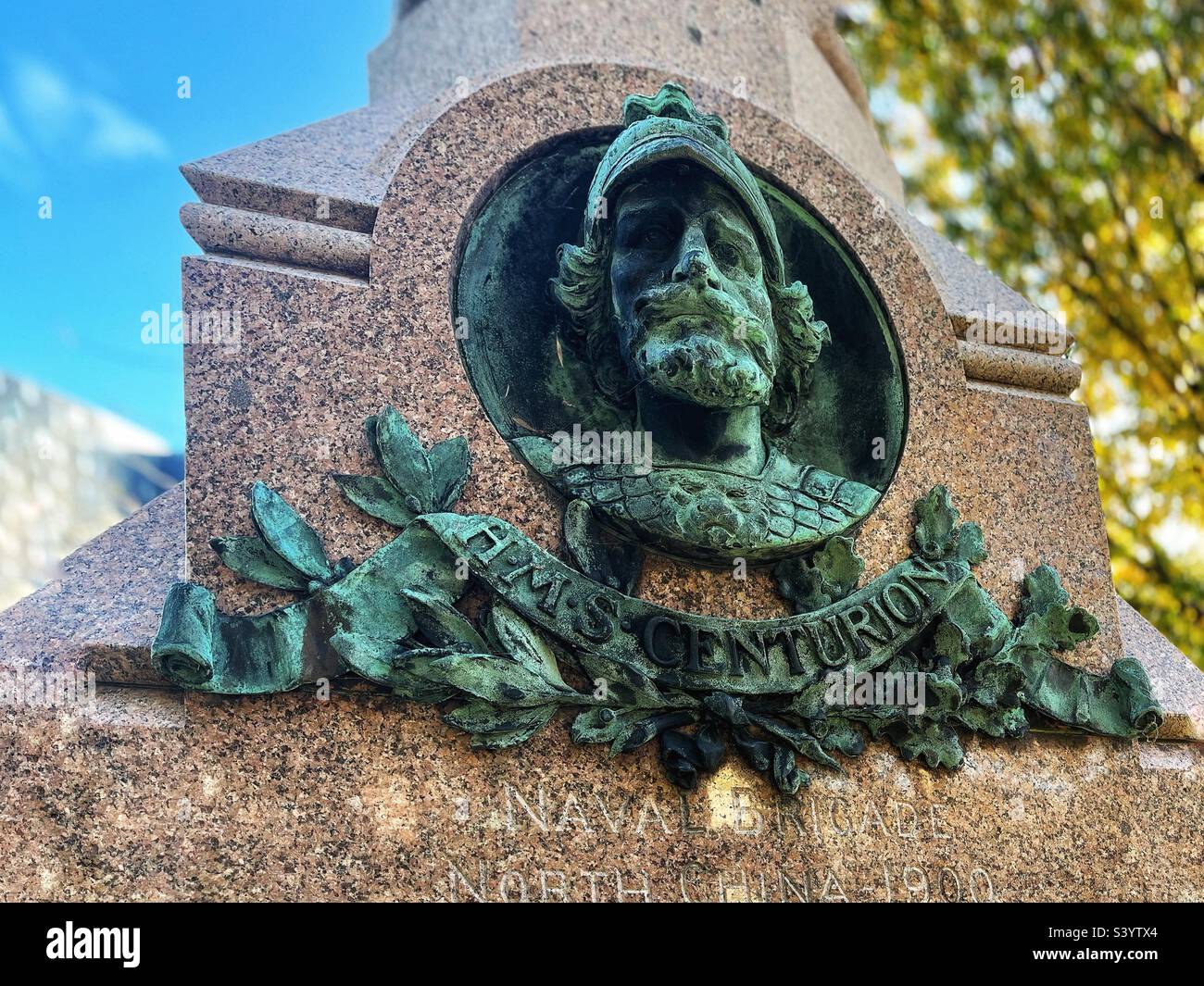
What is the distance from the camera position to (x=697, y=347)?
3426 mm

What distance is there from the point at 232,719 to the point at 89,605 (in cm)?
58

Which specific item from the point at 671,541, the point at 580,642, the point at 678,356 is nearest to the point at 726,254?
the point at 678,356

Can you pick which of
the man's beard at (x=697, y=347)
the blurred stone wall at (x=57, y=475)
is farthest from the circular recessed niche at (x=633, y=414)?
the blurred stone wall at (x=57, y=475)

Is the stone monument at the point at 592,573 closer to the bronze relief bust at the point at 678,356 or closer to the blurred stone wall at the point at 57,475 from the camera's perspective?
the bronze relief bust at the point at 678,356

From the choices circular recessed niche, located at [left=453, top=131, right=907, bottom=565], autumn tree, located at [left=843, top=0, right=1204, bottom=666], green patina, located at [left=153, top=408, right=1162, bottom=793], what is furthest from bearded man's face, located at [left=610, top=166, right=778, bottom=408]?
autumn tree, located at [left=843, top=0, right=1204, bottom=666]

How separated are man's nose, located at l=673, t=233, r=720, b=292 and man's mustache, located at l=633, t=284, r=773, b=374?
0.9 inches

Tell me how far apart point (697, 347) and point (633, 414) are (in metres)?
0.39

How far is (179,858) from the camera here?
2703 mm

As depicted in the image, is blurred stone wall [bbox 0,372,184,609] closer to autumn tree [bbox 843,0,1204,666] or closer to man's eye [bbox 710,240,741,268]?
man's eye [bbox 710,240,741,268]

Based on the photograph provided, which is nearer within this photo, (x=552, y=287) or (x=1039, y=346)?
(x=552, y=287)
